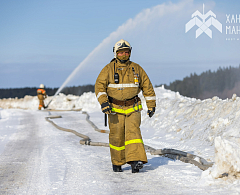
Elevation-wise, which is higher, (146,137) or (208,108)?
(208,108)

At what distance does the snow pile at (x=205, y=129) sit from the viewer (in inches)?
130

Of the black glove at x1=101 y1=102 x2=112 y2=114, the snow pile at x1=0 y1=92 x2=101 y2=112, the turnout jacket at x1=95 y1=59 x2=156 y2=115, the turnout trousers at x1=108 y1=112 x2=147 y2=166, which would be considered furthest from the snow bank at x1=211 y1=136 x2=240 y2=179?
the snow pile at x1=0 y1=92 x2=101 y2=112

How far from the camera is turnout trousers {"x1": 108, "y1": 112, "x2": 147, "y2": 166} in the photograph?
4.32 meters

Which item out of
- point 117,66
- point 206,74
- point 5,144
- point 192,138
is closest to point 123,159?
point 117,66

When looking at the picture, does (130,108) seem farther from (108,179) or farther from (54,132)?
(54,132)

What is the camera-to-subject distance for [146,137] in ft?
27.2

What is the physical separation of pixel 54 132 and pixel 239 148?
23.1 ft

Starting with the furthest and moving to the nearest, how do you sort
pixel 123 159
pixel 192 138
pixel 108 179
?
pixel 192 138 → pixel 123 159 → pixel 108 179

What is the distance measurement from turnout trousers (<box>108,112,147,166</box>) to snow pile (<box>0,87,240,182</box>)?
1.21m

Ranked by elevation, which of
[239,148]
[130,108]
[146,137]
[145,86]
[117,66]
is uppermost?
[117,66]

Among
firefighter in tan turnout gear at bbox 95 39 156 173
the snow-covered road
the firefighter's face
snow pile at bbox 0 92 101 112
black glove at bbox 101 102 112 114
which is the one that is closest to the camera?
the snow-covered road

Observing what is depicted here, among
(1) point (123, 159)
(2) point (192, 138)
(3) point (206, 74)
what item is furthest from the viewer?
(3) point (206, 74)

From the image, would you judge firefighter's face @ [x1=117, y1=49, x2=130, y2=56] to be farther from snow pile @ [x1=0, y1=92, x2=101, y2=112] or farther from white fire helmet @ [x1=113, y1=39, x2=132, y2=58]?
snow pile @ [x1=0, y1=92, x2=101, y2=112]

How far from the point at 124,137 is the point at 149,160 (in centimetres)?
93
